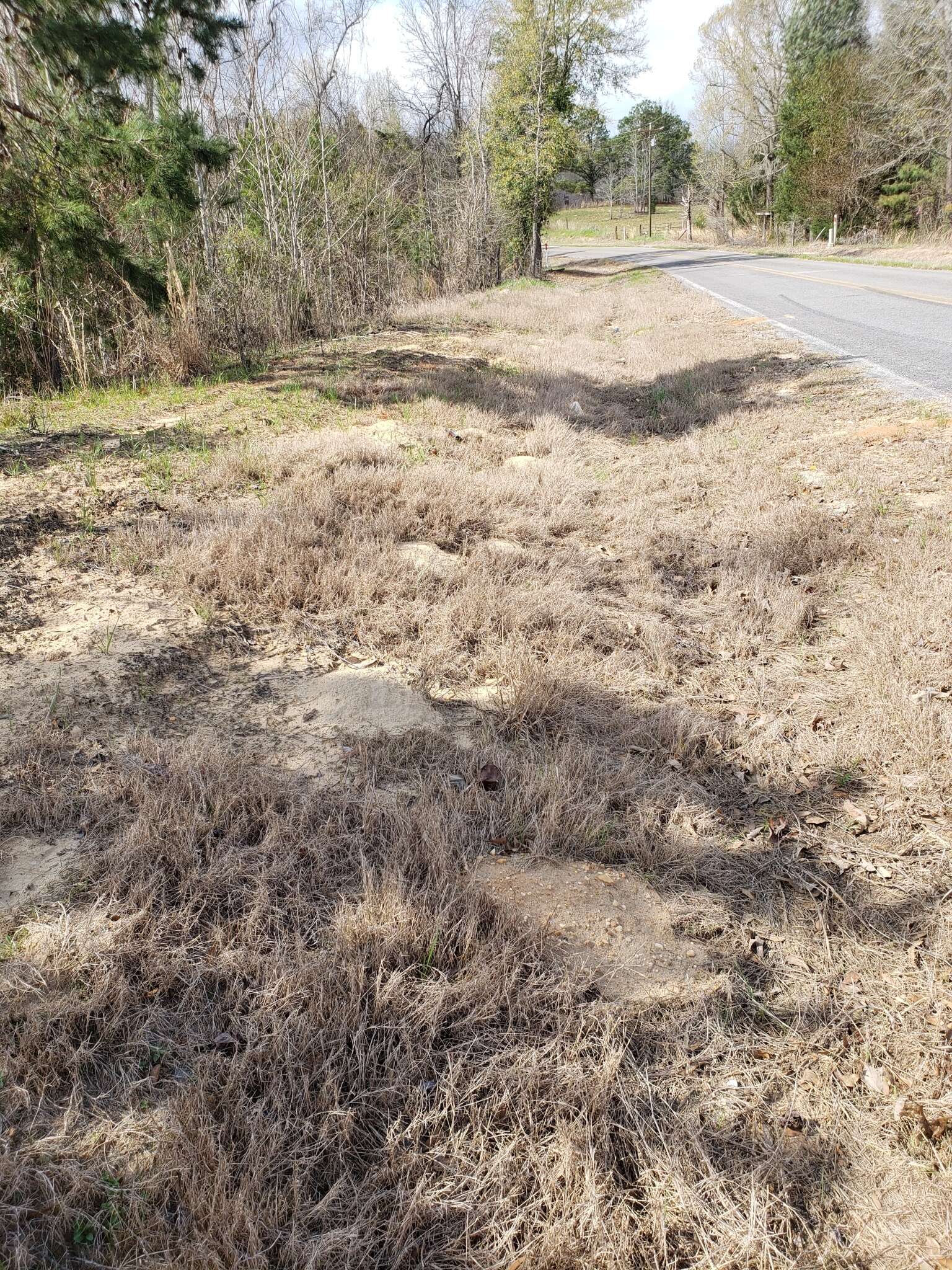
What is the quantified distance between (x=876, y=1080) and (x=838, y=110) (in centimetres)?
3711

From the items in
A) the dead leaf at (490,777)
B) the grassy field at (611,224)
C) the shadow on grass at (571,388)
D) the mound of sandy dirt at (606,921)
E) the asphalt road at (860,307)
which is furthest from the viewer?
the grassy field at (611,224)

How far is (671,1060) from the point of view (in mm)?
1960

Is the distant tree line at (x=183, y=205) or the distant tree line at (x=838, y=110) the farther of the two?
the distant tree line at (x=838, y=110)

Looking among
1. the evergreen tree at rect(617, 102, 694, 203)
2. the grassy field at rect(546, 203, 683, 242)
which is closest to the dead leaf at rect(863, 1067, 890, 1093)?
the grassy field at rect(546, 203, 683, 242)

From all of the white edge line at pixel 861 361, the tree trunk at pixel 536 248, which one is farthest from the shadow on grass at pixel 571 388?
the tree trunk at pixel 536 248

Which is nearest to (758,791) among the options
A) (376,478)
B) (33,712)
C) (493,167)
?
(33,712)

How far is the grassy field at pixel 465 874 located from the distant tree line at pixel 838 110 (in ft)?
94.3

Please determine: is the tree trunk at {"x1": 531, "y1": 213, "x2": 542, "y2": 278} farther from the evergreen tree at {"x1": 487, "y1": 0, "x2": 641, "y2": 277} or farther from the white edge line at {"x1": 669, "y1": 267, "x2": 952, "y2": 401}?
the white edge line at {"x1": 669, "y1": 267, "x2": 952, "y2": 401}

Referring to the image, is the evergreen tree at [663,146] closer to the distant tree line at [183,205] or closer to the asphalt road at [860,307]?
the asphalt road at [860,307]

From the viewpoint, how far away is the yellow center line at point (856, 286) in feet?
41.9

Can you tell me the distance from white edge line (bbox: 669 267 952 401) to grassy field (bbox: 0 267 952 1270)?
2038 mm

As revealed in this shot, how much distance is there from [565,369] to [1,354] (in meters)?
6.24

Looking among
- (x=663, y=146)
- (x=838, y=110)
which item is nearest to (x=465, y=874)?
(x=838, y=110)

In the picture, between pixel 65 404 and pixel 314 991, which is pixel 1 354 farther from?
pixel 314 991
